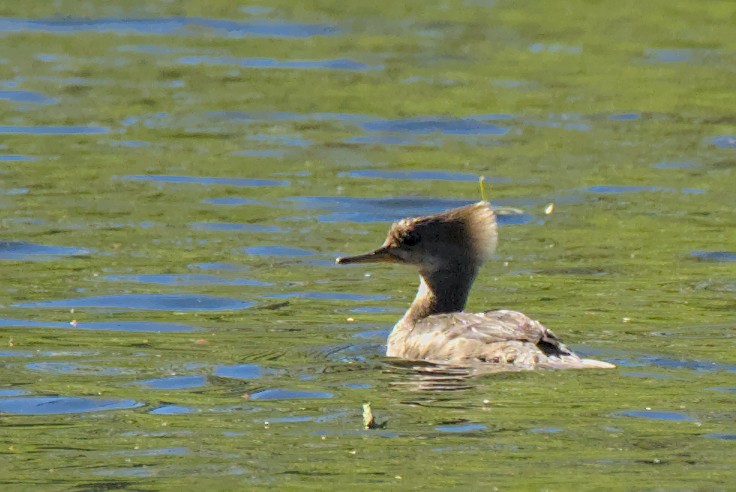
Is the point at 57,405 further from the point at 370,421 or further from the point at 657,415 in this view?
the point at 657,415

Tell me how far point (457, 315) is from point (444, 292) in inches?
25.1

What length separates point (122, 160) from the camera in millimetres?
16422

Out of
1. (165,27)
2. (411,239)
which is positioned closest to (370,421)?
(411,239)

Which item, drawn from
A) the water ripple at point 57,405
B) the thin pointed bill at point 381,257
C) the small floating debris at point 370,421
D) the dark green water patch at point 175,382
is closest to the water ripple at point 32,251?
the thin pointed bill at point 381,257

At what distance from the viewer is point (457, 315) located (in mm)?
10516

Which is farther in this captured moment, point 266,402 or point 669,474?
point 266,402

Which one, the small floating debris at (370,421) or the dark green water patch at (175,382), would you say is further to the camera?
the dark green water patch at (175,382)

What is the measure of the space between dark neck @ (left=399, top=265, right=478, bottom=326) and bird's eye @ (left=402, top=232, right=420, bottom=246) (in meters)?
0.22

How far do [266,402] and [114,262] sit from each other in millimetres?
4079

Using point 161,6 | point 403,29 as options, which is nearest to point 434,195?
point 403,29

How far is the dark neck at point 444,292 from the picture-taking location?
11055 millimetres

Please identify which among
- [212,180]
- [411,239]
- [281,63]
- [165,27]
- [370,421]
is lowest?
[212,180]

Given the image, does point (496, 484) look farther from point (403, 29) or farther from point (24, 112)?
point (403, 29)

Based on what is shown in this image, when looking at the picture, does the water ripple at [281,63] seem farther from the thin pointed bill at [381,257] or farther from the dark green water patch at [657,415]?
the dark green water patch at [657,415]
